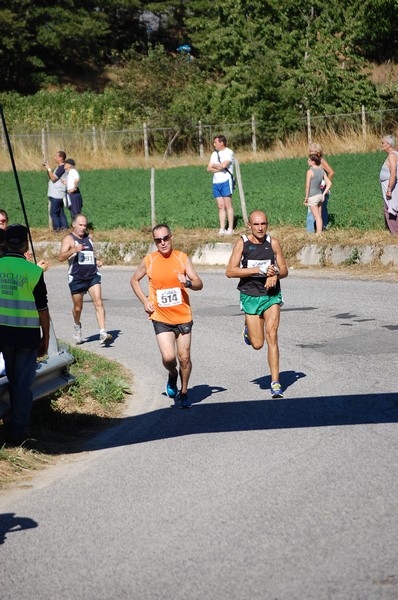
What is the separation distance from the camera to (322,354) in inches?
508

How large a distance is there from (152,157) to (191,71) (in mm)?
10018

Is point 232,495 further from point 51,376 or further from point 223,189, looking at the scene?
point 223,189

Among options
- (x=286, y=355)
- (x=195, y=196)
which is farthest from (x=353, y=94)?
(x=286, y=355)

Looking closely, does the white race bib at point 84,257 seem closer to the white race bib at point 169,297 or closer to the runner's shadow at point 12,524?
the white race bib at point 169,297

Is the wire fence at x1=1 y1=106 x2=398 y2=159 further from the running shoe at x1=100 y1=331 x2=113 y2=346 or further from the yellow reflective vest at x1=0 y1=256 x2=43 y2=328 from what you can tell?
the yellow reflective vest at x1=0 y1=256 x2=43 y2=328

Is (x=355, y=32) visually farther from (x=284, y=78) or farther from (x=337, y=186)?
(x=337, y=186)

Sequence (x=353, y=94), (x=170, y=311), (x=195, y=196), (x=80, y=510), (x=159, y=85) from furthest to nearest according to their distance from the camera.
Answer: (x=159, y=85) < (x=353, y=94) < (x=195, y=196) < (x=170, y=311) < (x=80, y=510)

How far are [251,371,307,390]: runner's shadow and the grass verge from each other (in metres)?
1.39

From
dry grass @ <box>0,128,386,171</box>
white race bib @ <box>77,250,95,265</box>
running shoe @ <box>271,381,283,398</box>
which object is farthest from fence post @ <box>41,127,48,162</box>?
running shoe @ <box>271,381,283,398</box>

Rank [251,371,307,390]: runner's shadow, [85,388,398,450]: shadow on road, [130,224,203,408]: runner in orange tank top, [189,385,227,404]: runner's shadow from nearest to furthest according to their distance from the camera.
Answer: [85,388,398,450]: shadow on road < [130,224,203,408]: runner in orange tank top < [189,385,227,404]: runner's shadow < [251,371,307,390]: runner's shadow

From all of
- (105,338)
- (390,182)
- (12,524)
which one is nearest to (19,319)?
(12,524)

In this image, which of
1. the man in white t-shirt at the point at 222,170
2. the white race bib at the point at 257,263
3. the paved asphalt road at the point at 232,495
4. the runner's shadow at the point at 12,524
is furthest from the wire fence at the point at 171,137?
the runner's shadow at the point at 12,524

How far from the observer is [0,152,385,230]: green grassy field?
24.3m

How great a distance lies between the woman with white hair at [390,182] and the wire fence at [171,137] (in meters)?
25.1
